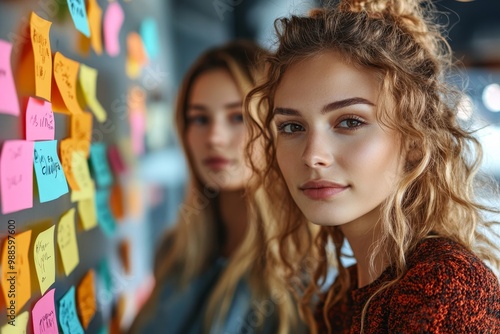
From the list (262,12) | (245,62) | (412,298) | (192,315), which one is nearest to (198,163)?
(245,62)

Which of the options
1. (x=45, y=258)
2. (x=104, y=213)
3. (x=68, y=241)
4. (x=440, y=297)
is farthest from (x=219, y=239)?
(x=440, y=297)

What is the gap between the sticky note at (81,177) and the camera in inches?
36.7

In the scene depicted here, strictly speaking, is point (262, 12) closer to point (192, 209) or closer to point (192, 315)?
point (192, 209)

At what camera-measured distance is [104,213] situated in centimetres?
118

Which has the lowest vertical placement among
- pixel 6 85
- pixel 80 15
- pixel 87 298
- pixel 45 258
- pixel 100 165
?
pixel 87 298

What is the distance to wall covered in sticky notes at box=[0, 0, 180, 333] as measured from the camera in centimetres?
68

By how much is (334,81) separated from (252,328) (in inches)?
27.1

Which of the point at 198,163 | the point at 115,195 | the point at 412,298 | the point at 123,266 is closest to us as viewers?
the point at 412,298

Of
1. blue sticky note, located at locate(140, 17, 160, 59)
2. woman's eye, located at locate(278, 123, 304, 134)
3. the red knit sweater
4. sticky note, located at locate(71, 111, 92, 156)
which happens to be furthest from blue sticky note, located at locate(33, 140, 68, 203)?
blue sticky note, located at locate(140, 17, 160, 59)

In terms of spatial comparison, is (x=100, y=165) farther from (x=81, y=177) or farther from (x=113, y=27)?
(x=113, y=27)

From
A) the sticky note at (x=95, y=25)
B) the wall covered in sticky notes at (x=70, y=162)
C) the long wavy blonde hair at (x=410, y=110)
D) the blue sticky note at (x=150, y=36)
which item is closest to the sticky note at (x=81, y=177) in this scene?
the wall covered in sticky notes at (x=70, y=162)

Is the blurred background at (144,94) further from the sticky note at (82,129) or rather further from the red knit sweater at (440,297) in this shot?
the red knit sweater at (440,297)

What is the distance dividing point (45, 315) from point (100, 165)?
42cm

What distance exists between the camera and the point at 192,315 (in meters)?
1.39
